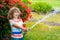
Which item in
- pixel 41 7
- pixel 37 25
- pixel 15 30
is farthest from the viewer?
pixel 41 7

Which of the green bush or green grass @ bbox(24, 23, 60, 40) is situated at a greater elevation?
green grass @ bbox(24, 23, 60, 40)

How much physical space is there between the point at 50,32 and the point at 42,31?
11.9 inches

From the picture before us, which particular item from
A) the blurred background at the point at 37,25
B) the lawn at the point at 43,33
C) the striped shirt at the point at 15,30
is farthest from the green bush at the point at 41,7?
the striped shirt at the point at 15,30

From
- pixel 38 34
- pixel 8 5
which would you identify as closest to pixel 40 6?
pixel 38 34

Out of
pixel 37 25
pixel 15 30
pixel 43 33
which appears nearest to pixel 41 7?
pixel 37 25

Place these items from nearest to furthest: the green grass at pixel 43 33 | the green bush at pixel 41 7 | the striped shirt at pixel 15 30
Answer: the striped shirt at pixel 15 30 → the green grass at pixel 43 33 → the green bush at pixel 41 7

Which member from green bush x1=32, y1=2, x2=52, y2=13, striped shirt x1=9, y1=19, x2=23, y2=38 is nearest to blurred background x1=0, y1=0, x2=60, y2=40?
green bush x1=32, y1=2, x2=52, y2=13

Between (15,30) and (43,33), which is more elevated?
(15,30)

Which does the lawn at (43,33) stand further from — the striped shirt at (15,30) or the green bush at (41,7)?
the green bush at (41,7)

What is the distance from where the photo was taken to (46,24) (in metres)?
12.1

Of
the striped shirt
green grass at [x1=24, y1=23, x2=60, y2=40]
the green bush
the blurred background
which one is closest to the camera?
the striped shirt

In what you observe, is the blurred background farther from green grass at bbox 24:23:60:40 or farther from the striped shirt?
the striped shirt

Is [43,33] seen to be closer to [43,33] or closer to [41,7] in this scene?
[43,33]

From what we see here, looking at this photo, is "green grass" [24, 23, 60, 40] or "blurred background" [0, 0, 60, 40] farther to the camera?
"green grass" [24, 23, 60, 40]
